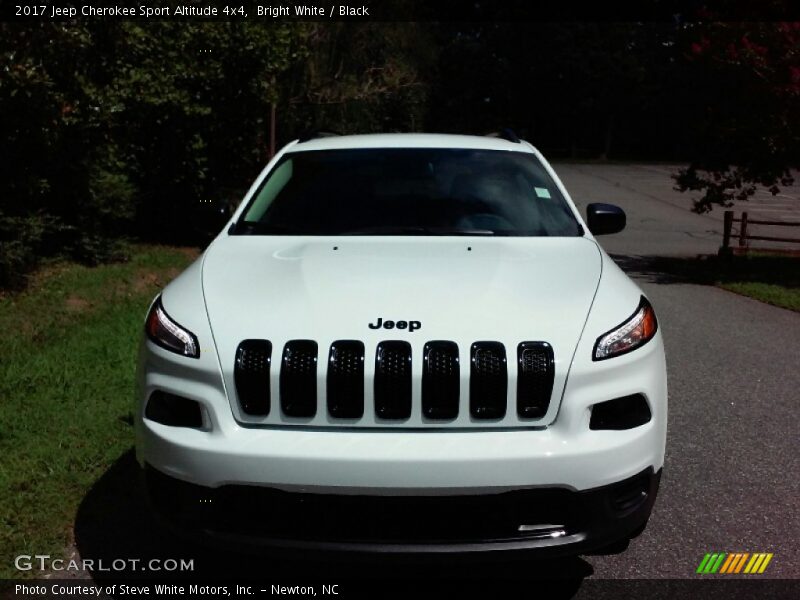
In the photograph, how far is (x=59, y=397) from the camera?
575 centimetres

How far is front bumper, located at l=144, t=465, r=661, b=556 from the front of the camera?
9.59ft

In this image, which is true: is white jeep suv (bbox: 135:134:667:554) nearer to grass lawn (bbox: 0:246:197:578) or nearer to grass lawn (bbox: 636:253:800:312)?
grass lawn (bbox: 0:246:197:578)

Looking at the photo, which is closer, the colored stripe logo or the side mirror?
the colored stripe logo

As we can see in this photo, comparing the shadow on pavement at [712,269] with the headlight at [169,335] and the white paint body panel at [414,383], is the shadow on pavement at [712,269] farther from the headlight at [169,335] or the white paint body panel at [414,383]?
the headlight at [169,335]

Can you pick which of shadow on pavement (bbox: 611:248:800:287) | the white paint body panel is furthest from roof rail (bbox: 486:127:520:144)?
shadow on pavement (bbox: 611:248:800:287)

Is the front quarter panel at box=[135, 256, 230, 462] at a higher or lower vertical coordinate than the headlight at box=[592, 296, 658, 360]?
lower

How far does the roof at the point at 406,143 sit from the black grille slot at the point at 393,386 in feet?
7.61

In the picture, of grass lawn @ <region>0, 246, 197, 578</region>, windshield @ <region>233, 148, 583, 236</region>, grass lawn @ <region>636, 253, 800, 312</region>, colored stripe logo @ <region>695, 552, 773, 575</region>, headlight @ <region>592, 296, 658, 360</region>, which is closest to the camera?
headlight @ <region>592, 296, 658, 360</region>

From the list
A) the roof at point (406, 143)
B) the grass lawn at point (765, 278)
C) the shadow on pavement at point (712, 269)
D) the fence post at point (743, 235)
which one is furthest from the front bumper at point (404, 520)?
the fence post at point (743, 235)

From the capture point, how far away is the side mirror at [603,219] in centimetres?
507

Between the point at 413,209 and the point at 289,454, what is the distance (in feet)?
6.57

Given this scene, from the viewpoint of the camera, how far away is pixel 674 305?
1077 cm

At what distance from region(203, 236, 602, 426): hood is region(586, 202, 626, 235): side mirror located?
2.92ft

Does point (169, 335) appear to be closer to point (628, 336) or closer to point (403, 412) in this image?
point (403, 412)
